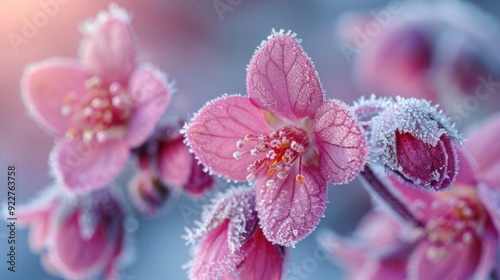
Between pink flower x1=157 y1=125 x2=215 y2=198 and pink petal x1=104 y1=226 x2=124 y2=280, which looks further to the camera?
pink petal x1=104 y1=226 x2=124 y2=280

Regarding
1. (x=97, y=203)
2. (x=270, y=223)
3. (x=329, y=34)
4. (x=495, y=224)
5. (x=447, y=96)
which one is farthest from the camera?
(x=329, y=34)

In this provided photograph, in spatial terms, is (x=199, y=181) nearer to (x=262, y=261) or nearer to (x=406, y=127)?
(x=262, y=261)

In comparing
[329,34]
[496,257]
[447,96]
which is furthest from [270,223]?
[329,34]

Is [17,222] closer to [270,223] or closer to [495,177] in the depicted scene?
[270,223]

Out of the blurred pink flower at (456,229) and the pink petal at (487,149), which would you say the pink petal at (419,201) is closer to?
the blurred pink flower at (456,229)

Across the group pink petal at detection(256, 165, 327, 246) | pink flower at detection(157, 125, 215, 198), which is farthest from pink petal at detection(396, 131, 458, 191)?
pink flower at detection(157, 125, 215, 198)

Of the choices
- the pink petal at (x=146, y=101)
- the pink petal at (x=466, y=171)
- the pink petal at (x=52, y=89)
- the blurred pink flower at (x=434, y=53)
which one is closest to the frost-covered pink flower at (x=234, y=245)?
the pink petal at (x=146, y=101)

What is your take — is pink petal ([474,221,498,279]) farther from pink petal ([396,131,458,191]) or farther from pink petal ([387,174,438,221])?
pink petal ([396,131,458,191])
